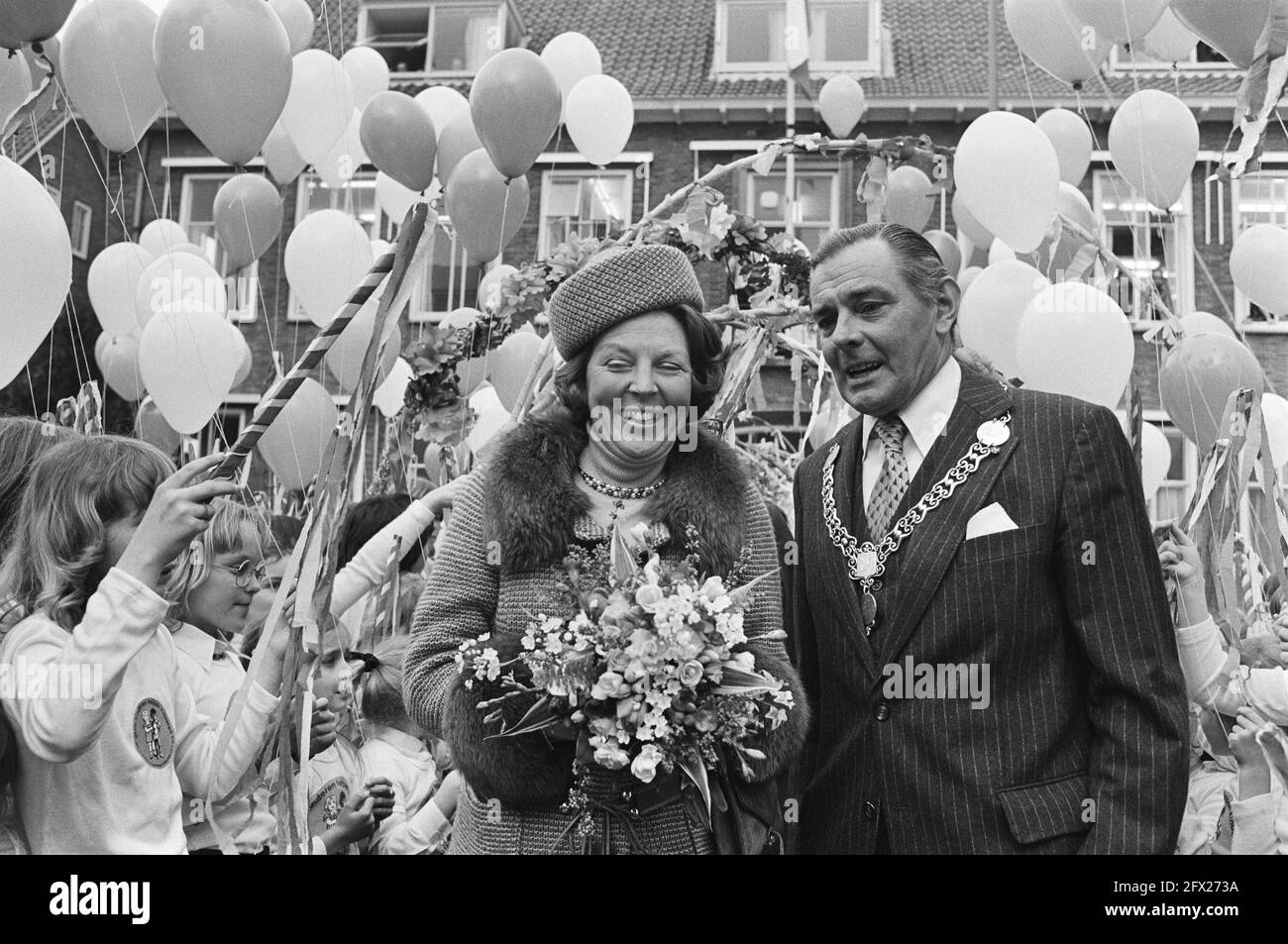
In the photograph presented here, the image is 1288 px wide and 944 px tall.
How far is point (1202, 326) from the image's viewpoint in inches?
213

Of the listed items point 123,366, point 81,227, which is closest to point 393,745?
point 123,366

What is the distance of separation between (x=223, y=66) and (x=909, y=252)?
252cm

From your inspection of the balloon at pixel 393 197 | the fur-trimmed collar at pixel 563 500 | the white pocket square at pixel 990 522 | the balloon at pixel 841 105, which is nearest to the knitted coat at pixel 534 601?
the fur-trimmed collar at pixel 563 500

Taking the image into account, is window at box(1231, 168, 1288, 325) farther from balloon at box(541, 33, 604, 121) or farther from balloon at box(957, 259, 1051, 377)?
balloon at box(957, 259, 1051, 377)

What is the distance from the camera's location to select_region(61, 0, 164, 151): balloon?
4289 millimetres

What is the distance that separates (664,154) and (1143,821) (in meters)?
14.7

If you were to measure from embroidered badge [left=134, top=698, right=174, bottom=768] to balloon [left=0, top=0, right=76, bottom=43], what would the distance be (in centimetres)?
193

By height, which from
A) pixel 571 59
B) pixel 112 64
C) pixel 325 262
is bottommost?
pixel 325 262

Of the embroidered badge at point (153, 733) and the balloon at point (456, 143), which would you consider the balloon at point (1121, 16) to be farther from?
the embroidered badge at point (153, 733)

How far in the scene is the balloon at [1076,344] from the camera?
4562 mm

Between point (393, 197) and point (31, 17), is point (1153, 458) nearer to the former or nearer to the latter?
point (393, 197)

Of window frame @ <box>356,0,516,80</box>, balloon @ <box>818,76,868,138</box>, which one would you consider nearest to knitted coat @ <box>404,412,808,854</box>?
balloon @ <box>818,76,868,138</box>
